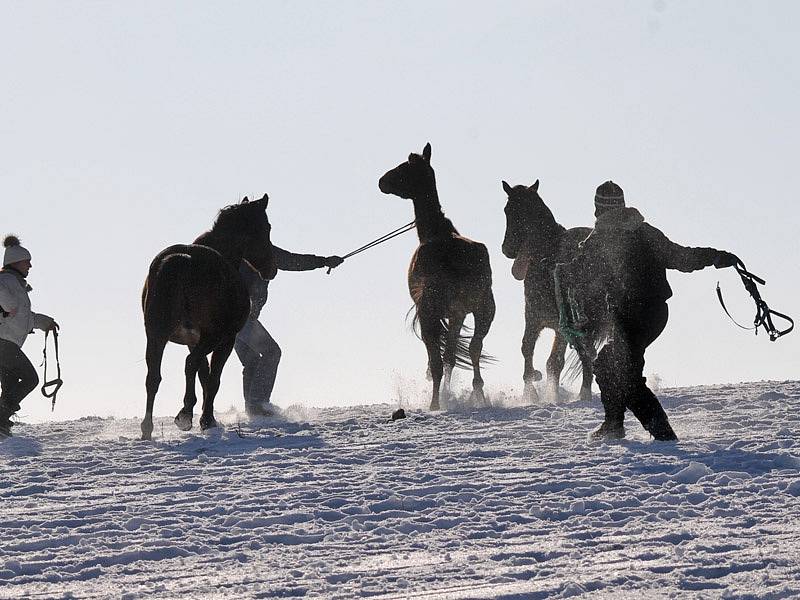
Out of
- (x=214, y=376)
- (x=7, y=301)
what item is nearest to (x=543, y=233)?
(x=214, y=376)

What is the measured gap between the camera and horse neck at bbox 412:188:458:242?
14125mm

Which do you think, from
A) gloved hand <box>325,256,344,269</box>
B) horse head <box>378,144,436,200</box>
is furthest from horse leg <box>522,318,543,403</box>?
gloved hand <box>325,256,344,269</box>

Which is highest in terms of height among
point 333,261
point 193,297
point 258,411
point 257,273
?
point 333,261

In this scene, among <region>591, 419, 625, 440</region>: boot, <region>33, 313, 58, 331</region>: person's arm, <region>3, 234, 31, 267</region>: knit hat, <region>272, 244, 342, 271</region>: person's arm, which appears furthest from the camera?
<region>272, 244, 342, 271</region>: person's arm

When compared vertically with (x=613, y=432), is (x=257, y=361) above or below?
above

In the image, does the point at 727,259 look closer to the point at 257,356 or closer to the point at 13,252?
the point at 257,356

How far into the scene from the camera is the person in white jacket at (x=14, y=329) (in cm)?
1217

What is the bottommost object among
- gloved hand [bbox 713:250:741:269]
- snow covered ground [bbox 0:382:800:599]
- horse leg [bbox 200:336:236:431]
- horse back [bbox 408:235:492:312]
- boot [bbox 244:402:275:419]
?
snow covered ground [bbox 0:382:800:599]

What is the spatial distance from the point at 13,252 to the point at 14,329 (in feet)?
2.40

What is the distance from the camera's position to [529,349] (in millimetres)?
14055

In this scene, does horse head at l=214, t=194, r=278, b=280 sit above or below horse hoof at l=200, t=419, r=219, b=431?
above

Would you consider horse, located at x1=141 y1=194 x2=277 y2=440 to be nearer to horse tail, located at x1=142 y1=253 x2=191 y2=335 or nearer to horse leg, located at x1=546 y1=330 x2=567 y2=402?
horse tail, located at x1=142 y1=253 x2=191 y2=335

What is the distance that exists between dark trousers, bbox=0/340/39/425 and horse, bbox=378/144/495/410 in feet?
13.2

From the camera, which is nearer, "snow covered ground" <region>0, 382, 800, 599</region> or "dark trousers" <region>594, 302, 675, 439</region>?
"snow covered ground" <region>0, 382, 800, 599</region>
